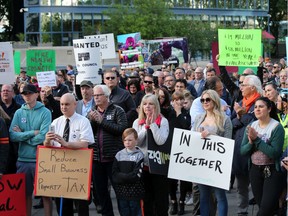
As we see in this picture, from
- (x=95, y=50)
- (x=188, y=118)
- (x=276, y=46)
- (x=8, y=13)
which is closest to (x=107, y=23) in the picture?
(x=8, y=13)

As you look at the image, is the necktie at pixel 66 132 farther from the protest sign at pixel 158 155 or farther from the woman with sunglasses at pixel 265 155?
the woman with sunglasses at pixel 265 155

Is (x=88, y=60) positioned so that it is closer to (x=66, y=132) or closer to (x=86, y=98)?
(x=86, y=98)

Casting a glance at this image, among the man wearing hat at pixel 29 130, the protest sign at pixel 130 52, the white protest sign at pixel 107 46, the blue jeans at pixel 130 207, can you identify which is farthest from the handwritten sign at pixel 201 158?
the protest sign at pixel 130 52

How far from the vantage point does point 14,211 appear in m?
8.66

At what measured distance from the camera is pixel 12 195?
8.64 meters

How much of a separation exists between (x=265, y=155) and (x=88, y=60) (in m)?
6.27

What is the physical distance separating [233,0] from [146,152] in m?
55.1

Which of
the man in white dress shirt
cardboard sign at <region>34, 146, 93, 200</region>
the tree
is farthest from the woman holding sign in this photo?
the tree

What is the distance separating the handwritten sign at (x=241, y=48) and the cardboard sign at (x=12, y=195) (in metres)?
6.47

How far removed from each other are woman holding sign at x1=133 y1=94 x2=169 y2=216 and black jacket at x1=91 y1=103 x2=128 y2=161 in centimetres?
29

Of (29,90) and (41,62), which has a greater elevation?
(41,62)

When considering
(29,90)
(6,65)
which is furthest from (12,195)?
(6,65)

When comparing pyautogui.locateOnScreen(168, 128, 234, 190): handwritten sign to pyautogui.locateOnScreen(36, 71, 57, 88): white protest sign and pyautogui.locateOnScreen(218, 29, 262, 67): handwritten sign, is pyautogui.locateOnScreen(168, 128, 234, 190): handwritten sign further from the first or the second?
pyautogui.locateOnScreen(36, 71, 57, 88): white protest sign

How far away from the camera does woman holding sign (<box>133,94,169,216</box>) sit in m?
8.95
